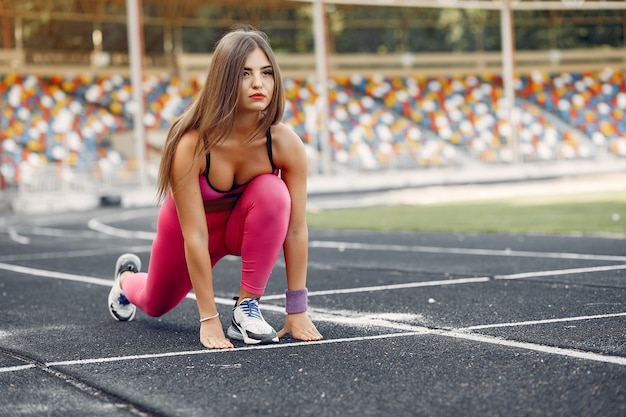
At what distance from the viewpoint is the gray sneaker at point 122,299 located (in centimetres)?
546

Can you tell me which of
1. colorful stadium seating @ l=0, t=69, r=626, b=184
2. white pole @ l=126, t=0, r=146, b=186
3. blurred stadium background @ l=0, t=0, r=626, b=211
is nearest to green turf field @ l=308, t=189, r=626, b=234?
white pole @ l=126, t=0, r=146, b=186

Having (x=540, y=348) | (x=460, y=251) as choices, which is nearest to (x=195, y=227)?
(x=540, y=348)

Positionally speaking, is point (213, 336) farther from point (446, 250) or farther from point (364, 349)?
point (446, 250)

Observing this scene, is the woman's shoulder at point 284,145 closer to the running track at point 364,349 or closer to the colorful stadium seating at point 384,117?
the running track at point 364,349

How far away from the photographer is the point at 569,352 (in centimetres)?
390

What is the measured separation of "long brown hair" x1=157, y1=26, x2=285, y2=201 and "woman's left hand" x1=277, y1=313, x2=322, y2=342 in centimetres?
84

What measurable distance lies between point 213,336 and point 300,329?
40cm

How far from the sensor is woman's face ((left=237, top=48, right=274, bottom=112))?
439 cm

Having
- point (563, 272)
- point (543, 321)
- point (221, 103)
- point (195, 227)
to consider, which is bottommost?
point (563, 272)

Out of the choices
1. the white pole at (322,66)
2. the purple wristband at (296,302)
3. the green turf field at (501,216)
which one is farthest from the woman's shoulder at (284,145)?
the white pole at (322,66)

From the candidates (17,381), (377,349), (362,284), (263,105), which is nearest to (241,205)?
(263,105)

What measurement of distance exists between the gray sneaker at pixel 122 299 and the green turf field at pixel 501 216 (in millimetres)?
6527

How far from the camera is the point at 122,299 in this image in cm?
546

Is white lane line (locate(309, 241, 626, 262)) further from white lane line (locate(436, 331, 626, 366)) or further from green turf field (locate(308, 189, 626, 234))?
white lane line (locate(436, 331, 626, 366))
